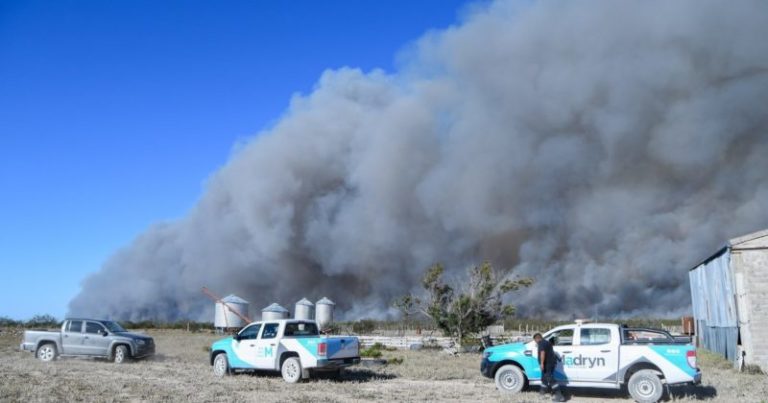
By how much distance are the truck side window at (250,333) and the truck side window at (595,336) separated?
714cm

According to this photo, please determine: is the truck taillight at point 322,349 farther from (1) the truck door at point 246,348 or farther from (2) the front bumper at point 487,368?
(2) the front bumper at point 487,368

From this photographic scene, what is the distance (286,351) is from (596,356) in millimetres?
6389

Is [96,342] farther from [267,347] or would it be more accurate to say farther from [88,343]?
[267,347]

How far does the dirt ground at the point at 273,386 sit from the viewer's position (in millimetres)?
10953

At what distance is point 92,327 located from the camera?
1895cm

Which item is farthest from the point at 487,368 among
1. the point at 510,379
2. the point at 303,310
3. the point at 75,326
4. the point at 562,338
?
the point at 303,310

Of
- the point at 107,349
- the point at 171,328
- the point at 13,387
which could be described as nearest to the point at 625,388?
the point at 13,387

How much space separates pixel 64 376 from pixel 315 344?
574 cm

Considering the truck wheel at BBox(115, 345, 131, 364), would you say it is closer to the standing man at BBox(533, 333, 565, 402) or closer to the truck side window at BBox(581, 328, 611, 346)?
the standing man at BBox(533, 333, 565, 402)

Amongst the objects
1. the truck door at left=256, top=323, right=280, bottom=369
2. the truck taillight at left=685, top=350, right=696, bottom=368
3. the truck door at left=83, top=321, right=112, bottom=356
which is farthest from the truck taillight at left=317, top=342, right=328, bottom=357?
the truck door at left=83, top=321, right=112, bottom=356

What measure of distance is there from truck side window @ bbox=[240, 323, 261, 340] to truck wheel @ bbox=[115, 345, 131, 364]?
19.1ft

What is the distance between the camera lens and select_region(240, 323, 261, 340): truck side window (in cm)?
1435

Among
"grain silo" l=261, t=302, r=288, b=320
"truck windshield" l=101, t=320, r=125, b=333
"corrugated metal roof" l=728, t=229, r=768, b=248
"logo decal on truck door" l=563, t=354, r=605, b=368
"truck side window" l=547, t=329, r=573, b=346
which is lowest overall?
"logo decal on truck door" l=563, t=354, r=605, b=368

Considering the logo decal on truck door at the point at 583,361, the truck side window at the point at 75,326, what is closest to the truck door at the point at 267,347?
the logo decal on truck door at the point at 583,361
